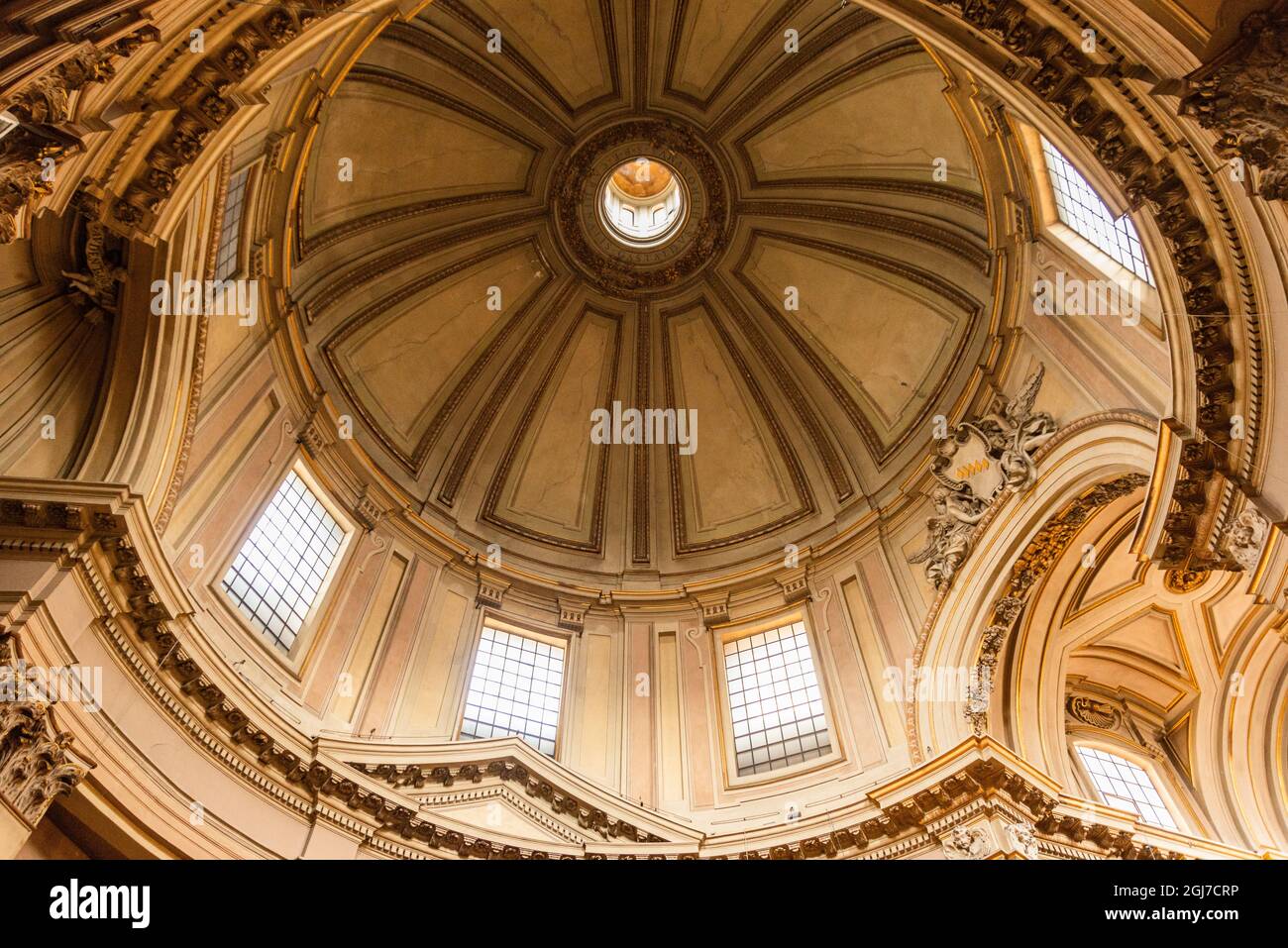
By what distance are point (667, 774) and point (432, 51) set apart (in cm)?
1456

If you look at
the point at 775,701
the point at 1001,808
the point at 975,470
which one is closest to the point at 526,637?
the point at 775,701

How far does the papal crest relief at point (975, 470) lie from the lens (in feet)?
47.2

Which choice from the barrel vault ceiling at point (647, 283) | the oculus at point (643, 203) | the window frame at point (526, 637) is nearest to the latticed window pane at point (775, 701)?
the barrel vault ceiling at point (647, 283)

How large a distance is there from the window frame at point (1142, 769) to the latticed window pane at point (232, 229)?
50.5ft

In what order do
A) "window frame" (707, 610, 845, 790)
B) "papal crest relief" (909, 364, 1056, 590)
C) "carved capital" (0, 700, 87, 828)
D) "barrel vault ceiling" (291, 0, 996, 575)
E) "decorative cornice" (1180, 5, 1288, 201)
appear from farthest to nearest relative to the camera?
1. "barrel vault ceiling" (291, 0, 996, 575)
2. "window frame" (707, 610, 845, 790)
3. "papal crest relief" (909, 364, 1056, 590)
4. "carved capital" (0, 700, 87, 828)
5. "decorative cornice" (1180, 5, 1288, 201)

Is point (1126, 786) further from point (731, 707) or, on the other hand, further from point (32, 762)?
point (32, 762)

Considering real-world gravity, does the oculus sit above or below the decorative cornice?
above

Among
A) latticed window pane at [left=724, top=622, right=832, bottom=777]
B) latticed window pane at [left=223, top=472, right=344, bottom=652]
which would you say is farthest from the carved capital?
latticed window pane at [left=724, top=622, right=832, bottom=777]

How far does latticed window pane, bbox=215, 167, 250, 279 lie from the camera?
12602mm

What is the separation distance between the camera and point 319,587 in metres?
15.0

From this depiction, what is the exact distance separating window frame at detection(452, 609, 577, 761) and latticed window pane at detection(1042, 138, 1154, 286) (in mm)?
11129

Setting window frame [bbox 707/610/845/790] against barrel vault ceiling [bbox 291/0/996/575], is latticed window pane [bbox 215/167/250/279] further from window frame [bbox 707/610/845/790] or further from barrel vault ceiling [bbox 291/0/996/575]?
window frame [bbox 707/610/845/790]

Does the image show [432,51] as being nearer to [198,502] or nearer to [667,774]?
[198,502]

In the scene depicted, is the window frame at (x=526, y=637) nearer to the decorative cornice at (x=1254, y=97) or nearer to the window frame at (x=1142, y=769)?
the window frame at (x=1142, y=769)
